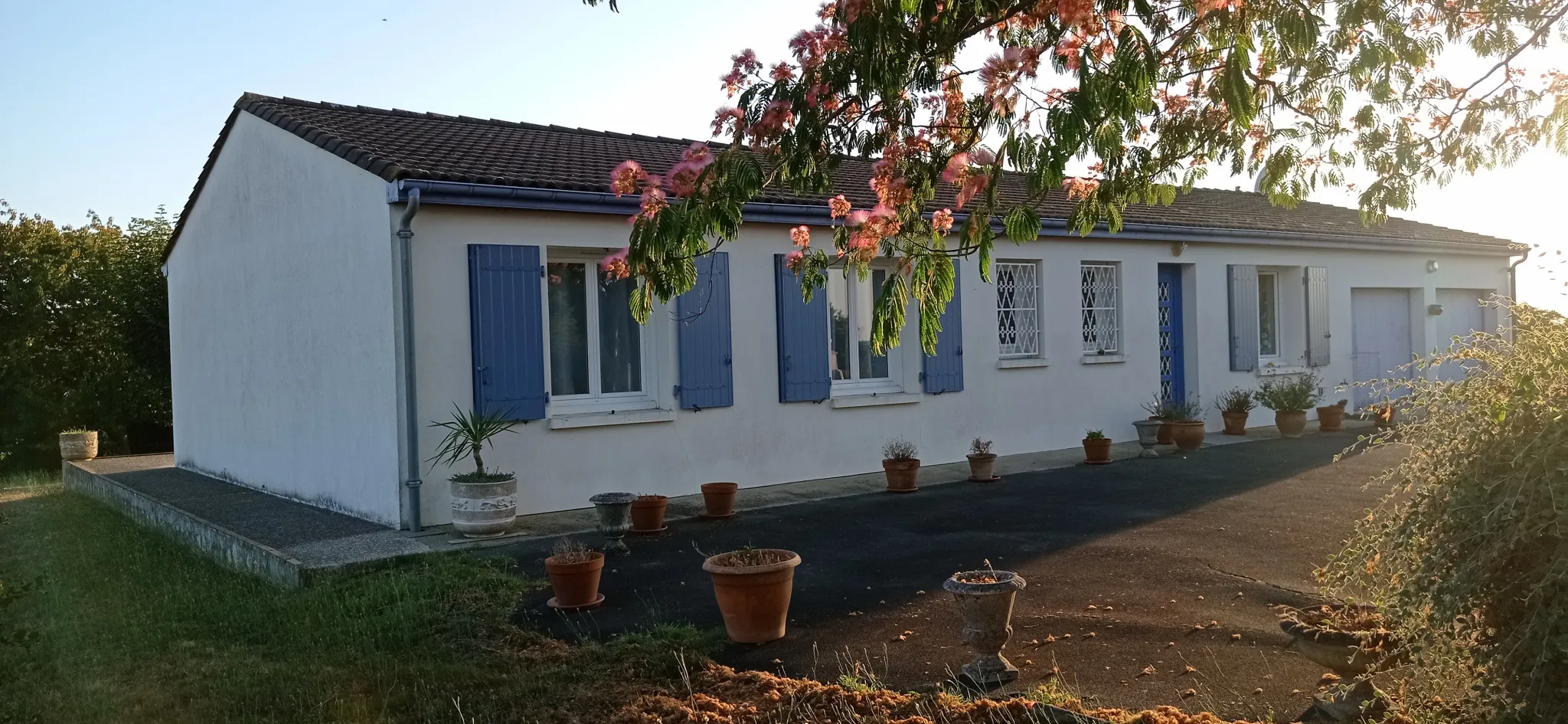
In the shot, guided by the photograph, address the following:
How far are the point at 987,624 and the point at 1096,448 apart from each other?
8042mm

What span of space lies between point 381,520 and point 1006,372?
7.15 meters

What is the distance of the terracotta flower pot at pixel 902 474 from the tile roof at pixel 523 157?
2.83 metres

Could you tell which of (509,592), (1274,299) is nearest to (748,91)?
(509,592)

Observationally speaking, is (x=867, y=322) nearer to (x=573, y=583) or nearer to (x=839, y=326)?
(x=839, y=326)

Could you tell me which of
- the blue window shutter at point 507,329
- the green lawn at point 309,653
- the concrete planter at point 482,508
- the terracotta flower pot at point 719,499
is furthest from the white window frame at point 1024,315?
the green lawn at point 309,653

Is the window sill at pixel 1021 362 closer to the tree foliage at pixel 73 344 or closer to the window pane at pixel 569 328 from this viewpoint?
the window pane at pixel 569 328

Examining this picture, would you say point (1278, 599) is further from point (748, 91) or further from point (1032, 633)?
point (748, 91)

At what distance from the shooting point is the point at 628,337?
34.8ft

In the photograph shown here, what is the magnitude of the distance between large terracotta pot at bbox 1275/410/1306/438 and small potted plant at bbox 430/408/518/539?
10383 millimetres

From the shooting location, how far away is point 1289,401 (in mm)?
14922

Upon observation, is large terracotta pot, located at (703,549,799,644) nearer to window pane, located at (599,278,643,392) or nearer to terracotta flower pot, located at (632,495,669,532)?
terracotta flower pot, located at (632,495,669,532)

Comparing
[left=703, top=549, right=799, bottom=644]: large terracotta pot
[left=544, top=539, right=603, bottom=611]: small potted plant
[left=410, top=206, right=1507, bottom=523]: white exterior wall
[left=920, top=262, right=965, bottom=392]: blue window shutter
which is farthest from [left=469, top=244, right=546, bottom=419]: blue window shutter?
[left=920, top=262, right=965, bottom=392]: blue window shutter

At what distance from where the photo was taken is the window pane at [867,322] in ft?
39.3

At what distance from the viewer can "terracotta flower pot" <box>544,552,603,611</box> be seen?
6480mm
